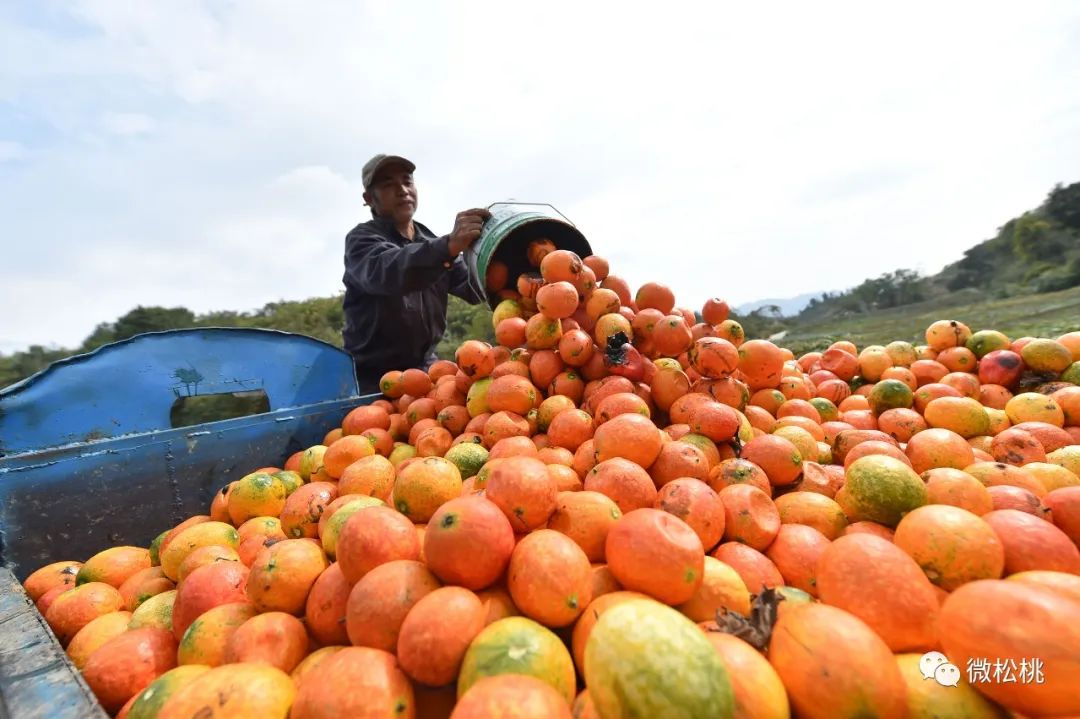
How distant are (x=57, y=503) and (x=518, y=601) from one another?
3.11m

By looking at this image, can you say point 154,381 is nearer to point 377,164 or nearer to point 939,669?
point 377,164

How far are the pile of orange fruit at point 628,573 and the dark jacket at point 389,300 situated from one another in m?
1.81

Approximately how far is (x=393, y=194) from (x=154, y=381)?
3041 millimetres

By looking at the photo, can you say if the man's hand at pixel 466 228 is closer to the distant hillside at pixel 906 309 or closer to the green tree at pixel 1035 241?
the distant hillside at pixel 906 309

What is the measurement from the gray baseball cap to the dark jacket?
46 centimetres

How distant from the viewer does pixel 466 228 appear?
14.2ft

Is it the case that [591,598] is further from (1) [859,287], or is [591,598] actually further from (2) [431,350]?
(1) [859,287]

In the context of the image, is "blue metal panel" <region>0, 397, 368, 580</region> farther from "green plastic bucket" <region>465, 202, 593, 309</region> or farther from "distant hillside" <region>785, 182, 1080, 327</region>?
"distant hillside" <region>785, 182, 1080, 327</region>

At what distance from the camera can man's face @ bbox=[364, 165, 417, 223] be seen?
217 inches

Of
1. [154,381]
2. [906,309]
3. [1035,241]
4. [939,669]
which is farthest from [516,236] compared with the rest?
[1035,241]

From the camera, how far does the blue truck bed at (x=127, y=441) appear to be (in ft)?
8.96

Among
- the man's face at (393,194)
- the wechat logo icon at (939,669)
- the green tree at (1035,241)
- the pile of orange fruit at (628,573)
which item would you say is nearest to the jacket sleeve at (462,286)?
the man's face at (393,194)

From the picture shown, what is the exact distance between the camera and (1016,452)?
260 centimetres

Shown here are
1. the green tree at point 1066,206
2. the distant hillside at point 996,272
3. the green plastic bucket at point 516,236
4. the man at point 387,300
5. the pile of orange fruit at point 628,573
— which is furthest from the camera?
the green tree at point 1066,206
